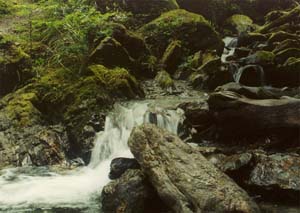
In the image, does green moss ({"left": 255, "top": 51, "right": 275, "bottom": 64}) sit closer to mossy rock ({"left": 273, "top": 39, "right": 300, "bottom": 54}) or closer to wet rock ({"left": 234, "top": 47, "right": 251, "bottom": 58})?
mossy rock ({"left": 273, "top": 39, "right": 300, "bottom": 54})

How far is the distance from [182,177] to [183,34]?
37.8 ft

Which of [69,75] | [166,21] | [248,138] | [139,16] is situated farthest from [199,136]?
[139,16]

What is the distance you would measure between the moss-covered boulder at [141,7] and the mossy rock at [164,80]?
4739 mm

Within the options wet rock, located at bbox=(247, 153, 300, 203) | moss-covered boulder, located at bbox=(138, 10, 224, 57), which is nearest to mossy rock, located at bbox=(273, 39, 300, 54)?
moss-covered boulder, located at bbox=(138, 10, 224, 57)

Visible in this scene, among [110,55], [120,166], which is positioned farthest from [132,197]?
[110,55]

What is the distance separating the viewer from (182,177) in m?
6.86

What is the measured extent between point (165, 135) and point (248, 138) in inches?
118

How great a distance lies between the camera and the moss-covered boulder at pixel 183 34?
1728cm

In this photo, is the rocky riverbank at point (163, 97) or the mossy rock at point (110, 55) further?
the mossy rock at point (110, 55)

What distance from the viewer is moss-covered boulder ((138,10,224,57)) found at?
17.3 metres

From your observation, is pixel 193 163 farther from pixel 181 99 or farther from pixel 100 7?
pixel 100 7

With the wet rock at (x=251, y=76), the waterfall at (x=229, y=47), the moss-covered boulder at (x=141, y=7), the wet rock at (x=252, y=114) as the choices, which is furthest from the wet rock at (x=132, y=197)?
the moss-covered boulder at (x=141, y=7)

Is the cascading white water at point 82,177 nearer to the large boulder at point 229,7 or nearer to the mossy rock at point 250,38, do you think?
the mossy rock at point 250,38

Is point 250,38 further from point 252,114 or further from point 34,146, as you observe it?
point 34,146
